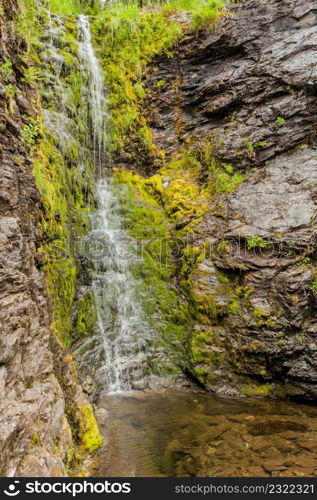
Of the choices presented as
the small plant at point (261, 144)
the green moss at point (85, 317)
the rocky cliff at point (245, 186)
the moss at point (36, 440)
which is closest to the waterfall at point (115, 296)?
the green moss at point (85, 317)

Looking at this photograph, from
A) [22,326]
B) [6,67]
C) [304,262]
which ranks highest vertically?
[6,67]

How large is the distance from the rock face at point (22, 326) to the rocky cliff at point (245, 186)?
332 cm

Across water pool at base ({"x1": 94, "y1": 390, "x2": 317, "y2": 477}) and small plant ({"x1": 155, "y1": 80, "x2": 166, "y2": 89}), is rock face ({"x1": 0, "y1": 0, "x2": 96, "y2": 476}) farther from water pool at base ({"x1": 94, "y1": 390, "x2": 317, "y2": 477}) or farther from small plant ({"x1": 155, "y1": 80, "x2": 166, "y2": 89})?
small plant ({"x1": 155, "y1": 80, "x2": 166, "y2": 89})

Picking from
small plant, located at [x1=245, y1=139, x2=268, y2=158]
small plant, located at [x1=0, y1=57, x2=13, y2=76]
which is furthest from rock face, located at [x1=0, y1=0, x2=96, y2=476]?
small plant, located at [x1=245, y1=139, x2=268, y2=158]

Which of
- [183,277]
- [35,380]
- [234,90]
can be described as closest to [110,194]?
[183,277]

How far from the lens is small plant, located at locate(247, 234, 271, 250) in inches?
262

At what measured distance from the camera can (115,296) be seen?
22.9 feet

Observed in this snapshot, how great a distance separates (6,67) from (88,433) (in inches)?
191

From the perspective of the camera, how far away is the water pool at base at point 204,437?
3566mm

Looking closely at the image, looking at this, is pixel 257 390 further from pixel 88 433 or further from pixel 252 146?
pixel 252 146

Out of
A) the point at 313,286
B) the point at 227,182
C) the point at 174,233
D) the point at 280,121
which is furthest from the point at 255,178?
the point at 313,286

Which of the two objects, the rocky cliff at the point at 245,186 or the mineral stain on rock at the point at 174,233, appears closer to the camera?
the mineral stain on rock at the point at 174,233

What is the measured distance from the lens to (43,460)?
269 centimetres

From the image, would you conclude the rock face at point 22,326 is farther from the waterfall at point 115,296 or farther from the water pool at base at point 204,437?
the waterfall at point 115,296
